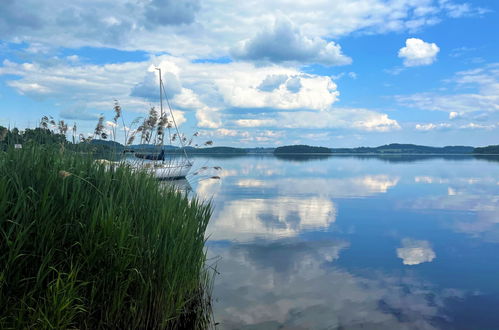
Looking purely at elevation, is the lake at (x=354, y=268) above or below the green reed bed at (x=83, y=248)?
below

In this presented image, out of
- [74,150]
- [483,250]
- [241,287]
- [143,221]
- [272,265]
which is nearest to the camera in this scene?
[143,221]

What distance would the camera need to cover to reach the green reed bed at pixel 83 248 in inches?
232

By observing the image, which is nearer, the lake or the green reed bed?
the green reed bed

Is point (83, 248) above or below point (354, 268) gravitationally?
above

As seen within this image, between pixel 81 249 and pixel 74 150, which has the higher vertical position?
pixel 74 150

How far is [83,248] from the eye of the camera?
20.7ft

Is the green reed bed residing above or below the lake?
above

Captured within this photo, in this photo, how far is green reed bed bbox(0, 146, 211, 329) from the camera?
19.3 feet

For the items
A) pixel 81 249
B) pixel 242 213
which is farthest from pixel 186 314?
pixel 242 213

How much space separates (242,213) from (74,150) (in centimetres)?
2030

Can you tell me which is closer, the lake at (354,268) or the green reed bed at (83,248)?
the green reed bed at (83,248)

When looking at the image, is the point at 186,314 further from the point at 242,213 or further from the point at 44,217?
the point at 242,213

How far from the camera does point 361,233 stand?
2283cm

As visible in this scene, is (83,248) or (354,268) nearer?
(83,248)
